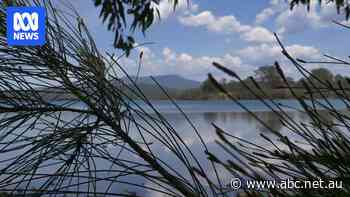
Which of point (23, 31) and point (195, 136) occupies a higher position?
point (23, 31)

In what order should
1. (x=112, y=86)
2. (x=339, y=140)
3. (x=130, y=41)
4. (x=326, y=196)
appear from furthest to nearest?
(x=130, y=41)
(x=112, y=86)
(x=339, y=140)
(x=326, y=196)

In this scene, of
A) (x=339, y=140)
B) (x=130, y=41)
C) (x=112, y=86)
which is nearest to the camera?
(x=339, y=140)

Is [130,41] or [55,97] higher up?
[130,41]

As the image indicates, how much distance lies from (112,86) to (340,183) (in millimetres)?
619

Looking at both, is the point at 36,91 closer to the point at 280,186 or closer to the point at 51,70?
the point at 51,70

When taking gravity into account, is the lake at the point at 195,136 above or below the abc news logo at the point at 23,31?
below

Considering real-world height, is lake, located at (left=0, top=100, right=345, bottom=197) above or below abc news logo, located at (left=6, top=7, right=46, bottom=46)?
below

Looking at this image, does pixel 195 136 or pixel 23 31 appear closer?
pixel 23 31

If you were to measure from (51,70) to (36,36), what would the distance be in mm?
131

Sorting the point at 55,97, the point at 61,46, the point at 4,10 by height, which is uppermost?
the point at 4,10

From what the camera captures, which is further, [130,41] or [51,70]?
[130,41]

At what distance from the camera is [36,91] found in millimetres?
1000

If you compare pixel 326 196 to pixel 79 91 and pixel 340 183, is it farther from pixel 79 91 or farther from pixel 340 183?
pixel 79 91

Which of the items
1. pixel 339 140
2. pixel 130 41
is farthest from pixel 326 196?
pixel 130 41
